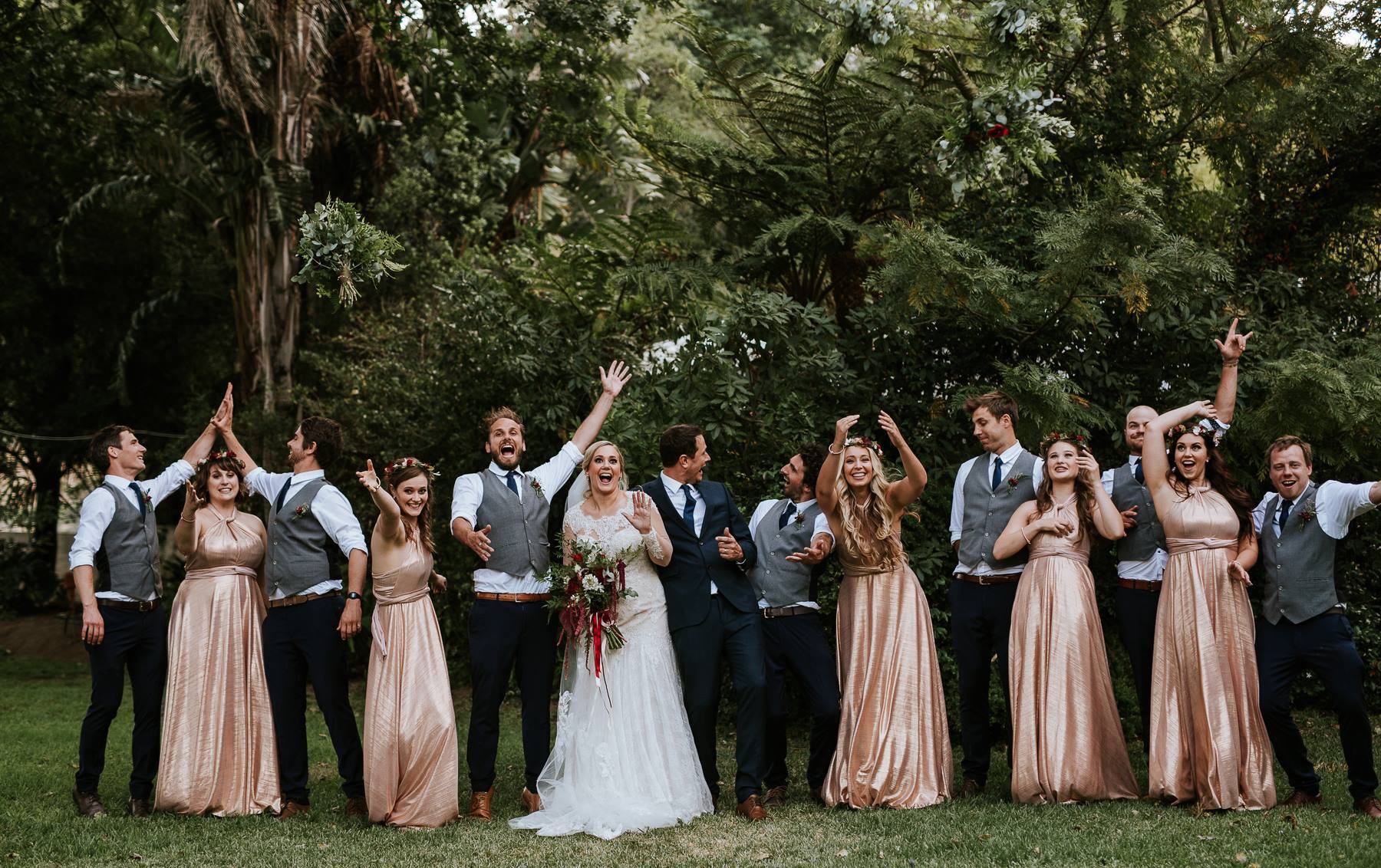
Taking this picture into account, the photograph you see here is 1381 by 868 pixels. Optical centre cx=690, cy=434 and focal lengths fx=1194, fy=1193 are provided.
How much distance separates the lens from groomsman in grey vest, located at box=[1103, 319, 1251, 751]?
685 centimetres

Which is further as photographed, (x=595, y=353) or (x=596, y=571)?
(x=595, y=353)

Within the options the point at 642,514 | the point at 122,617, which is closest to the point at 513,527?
the point at 642,514

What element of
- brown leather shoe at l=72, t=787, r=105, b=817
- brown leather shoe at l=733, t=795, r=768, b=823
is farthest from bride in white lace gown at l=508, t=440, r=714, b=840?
brown leather shoe at l=72, t=787, r=105, b=817

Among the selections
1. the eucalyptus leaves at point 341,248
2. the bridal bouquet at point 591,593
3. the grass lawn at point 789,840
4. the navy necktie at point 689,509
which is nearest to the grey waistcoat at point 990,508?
the grass lawn at point 789,840

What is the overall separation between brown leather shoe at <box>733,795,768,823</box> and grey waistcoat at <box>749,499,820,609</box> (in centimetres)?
110

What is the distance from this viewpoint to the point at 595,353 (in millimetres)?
10070

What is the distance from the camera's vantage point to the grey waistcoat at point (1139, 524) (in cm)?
686

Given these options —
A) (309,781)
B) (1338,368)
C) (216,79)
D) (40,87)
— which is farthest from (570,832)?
(40,87)

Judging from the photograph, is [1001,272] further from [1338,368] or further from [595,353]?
[595,353]

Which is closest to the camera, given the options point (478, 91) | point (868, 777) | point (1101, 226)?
point (868, 777)

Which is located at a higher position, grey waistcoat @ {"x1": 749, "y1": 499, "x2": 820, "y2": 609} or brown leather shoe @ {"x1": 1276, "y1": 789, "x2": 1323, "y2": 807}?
grey waistcoat @ {"x1": 749, "y1": 499, "x2": 820, "y2": 609}

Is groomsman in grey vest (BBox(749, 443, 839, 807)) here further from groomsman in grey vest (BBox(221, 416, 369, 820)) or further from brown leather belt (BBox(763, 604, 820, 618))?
groomsman in grey vest (BBox(221, 416, 369, 820))

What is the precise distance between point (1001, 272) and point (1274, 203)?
4.06 meters

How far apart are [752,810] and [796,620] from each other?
1100mm
